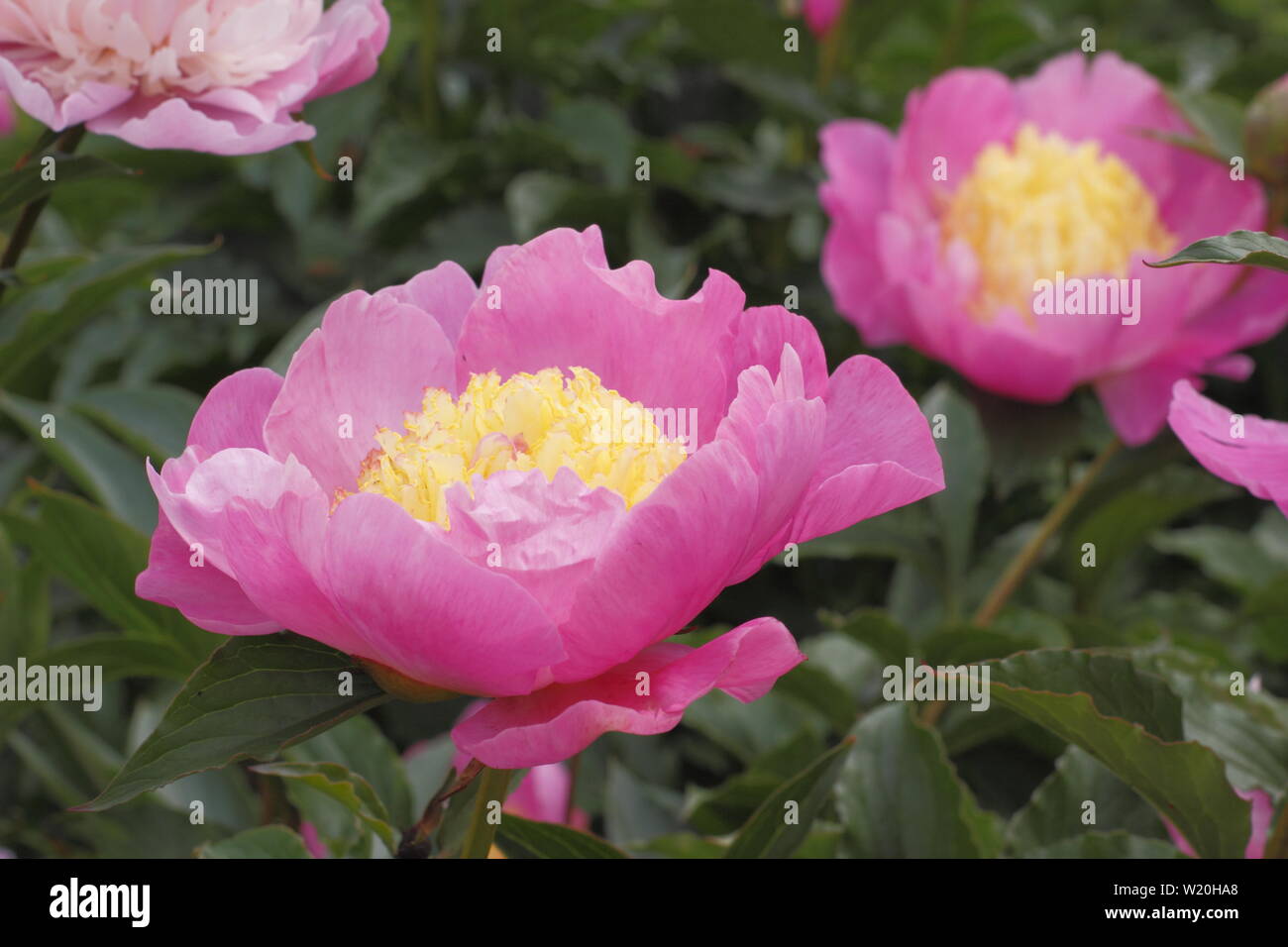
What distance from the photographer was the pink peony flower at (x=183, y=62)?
0.54m

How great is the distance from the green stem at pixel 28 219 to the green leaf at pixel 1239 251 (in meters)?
0.45

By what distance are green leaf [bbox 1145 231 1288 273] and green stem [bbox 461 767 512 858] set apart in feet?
0.87

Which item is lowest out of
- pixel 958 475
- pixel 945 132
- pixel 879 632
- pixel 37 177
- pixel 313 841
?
pixel 313 841

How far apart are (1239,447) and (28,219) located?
19.6 inches

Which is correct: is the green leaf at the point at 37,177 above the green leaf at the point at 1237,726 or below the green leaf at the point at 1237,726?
above

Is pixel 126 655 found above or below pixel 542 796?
above

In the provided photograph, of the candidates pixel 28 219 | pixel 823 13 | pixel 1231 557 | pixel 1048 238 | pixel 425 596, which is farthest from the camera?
pixel 823 13

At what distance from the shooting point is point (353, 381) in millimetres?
475

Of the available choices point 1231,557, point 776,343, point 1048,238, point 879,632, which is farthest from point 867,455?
point 1231,557

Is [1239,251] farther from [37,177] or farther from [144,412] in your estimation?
[144,412]

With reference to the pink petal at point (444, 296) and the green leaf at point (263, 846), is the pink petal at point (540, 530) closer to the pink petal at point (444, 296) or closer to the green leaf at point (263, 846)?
the pink petal at point (444, 296)

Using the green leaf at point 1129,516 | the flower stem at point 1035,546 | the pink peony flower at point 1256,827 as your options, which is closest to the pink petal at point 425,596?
the pink peony flower at point 1256,827
